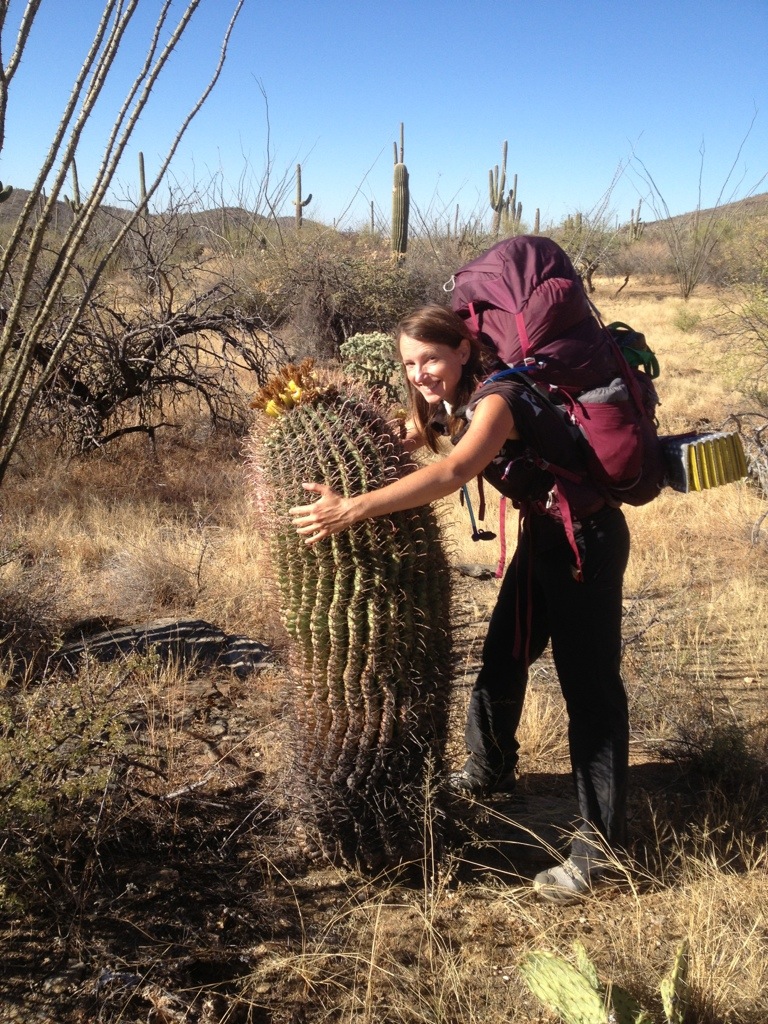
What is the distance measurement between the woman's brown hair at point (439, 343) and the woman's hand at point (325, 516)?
1.77 ft

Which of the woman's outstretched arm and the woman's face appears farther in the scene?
the woman's face

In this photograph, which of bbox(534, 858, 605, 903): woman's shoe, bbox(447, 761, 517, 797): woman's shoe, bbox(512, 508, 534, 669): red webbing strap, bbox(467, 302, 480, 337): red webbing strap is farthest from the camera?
bbox(447, 761, 517, 797): woman's shoe

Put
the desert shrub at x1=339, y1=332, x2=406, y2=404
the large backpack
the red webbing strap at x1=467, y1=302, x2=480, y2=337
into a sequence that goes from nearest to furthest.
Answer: the large backpack
the red webbing strap at x1=467, y1=302, x2=480, y2=337
the desert shrub at x1=339, y1=332, x2=406, y2=404

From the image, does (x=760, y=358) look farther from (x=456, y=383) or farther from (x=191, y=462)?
(x=456, y=383)

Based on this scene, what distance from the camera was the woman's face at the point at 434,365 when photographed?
2.39m

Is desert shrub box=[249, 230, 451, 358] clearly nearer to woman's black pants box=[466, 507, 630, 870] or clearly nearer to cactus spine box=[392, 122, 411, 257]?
cactus spine box=[392, 122, 411, 257]

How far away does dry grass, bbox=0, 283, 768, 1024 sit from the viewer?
2152 millimetres

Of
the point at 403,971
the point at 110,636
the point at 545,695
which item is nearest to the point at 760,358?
the point at 545,695

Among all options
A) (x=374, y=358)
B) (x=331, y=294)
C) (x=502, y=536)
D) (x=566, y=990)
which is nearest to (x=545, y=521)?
(x=502, y=536)

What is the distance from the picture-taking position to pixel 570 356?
2.31m

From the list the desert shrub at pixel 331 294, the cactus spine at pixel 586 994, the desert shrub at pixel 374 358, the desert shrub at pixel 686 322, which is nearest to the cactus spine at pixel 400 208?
the desert shrub at pixel 331 294

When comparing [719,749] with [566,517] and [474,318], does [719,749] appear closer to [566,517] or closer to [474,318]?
[566,517]

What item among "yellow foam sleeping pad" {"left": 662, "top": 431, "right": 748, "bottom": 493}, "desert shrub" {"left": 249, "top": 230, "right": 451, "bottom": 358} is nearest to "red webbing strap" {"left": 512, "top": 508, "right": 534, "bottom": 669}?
"yellow foam sleeping pad" {"left": 662, "top": 431, "right": 748, "bottom": 493}

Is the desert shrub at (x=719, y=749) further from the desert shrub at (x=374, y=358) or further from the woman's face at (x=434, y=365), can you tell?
the desert shrub at (x=374, y=358)
